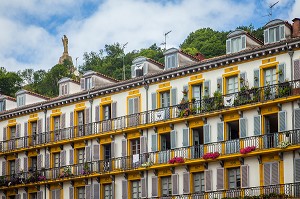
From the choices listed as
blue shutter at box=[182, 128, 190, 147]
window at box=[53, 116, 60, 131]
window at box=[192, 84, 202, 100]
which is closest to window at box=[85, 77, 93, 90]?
window at box=[53, 116, 60, 131]

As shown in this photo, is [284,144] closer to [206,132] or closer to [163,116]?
[206,132]

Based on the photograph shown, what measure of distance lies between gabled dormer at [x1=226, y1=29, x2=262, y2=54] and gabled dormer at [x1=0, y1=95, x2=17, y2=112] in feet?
92.2

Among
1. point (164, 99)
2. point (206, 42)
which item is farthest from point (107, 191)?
point (206, 42)

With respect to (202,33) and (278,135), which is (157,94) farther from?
(202,33)

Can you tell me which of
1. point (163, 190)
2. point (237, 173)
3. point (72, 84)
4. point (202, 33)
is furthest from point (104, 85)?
point (202, 33)

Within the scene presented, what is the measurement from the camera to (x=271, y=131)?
57.2m

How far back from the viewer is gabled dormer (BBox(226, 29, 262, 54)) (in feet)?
196

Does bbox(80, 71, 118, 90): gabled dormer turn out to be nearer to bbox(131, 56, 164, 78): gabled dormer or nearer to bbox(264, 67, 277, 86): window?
bbox(131, 56, 164, 78): gabled dormer

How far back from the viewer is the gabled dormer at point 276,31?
57.7 meters

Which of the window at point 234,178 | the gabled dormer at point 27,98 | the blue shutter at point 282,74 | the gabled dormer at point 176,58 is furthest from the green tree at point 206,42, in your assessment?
the blue shutter at point 282,74

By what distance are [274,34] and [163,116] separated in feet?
36.2

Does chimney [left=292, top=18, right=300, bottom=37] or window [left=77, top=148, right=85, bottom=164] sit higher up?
chimney [left=292, top=18, right=300, bottom=37]

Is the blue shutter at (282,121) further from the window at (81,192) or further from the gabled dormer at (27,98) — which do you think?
the gabled dormer at (27,98)

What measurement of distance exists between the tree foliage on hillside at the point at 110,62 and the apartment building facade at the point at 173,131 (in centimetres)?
3007
